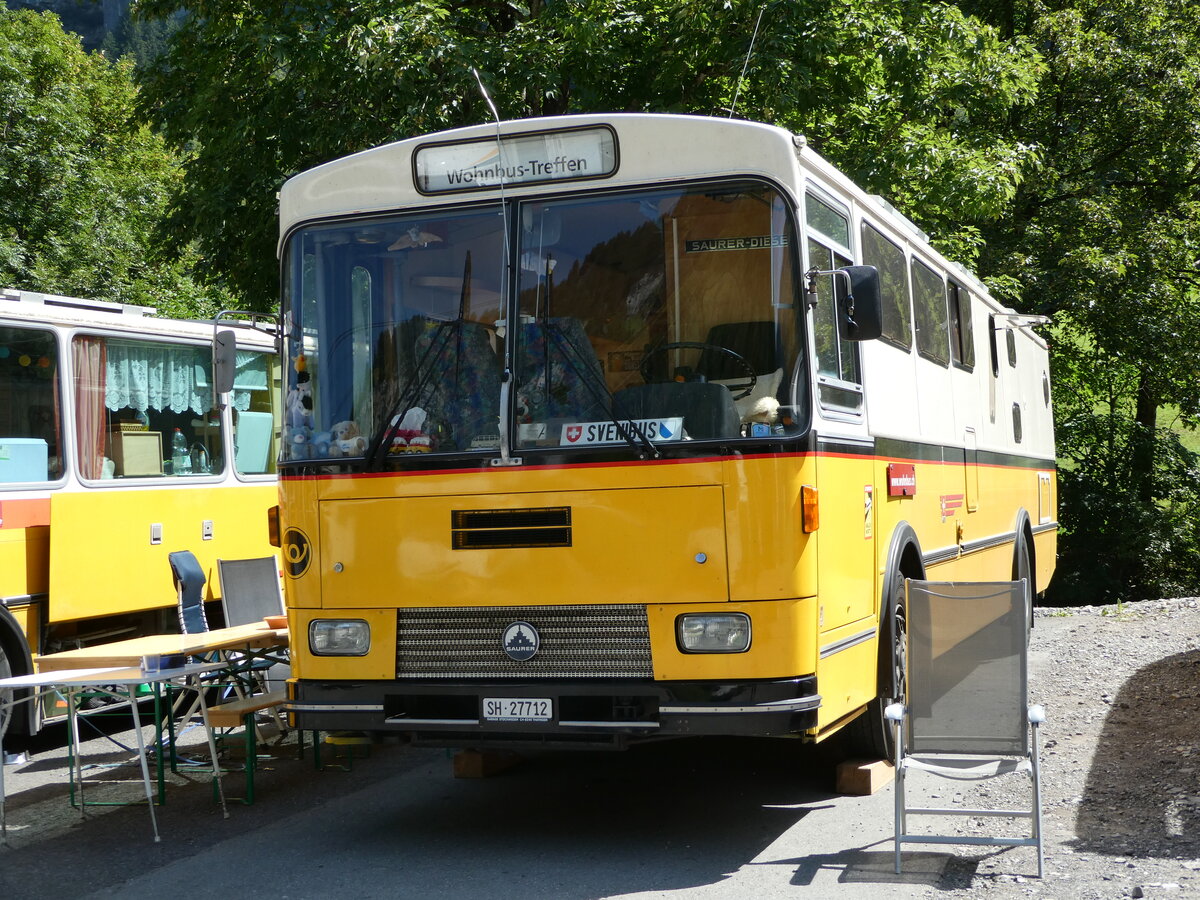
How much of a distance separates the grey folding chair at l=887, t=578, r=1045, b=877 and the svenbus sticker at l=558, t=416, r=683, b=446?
1.60 metres

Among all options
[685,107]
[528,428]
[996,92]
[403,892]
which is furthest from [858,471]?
[996,92]

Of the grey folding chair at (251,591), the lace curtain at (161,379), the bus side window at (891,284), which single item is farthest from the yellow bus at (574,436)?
the lace curtain at (161,379)

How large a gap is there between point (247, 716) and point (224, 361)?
207 cm

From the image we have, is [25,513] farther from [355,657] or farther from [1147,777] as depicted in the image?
[1147,777]

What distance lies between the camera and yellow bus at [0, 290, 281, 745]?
9.09 meters

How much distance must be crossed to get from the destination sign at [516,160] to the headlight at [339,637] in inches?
82.5

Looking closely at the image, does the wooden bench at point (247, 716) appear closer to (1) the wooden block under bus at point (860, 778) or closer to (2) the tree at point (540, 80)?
(1) the wooden block under bus at point (860, 778)

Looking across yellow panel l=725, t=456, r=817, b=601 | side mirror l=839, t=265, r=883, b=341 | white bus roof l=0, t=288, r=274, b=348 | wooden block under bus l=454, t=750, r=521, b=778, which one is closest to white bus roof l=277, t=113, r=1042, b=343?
side mirror l=839, t=265, r=883, b=341

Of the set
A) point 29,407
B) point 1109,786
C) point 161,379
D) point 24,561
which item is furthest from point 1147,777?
point 161,379

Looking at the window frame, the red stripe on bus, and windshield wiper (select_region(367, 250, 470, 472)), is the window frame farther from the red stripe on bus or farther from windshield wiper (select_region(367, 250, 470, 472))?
the red stripe on bus

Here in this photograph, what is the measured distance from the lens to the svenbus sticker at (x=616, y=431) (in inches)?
237

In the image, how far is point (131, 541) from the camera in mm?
9898

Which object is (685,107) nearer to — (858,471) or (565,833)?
(858,471)

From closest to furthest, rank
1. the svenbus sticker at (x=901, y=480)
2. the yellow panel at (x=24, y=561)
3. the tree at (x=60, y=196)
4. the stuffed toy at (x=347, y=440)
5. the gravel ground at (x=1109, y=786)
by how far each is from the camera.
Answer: the gravel ground at (x=1109, y=786), the stuffed toy at (x=347, y=440), the svenbus sticker at (x=901, y=480), the yellow panel at (x=24, y=561), the tree at (x=60, y=196)
